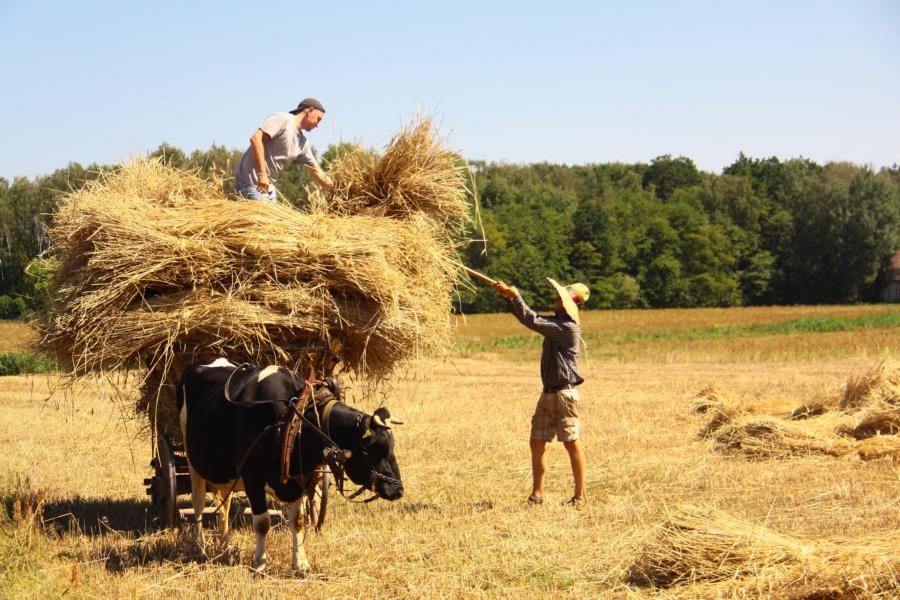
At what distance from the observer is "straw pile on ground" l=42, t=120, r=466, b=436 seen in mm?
7148

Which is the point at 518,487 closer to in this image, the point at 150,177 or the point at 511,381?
the point at 150,177

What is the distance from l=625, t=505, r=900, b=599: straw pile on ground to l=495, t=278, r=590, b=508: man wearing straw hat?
2.54 metres

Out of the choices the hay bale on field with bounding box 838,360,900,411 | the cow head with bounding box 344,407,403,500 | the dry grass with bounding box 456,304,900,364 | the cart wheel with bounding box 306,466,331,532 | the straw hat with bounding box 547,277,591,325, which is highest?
the straw hat with bounding box 547,277,591,325

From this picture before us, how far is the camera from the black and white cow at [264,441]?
6.41m

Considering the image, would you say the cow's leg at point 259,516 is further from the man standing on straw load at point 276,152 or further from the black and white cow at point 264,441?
the man standing on straw load at point 276,152

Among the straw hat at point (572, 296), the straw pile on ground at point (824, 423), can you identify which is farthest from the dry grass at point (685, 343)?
the straw hat at point (572, 296)

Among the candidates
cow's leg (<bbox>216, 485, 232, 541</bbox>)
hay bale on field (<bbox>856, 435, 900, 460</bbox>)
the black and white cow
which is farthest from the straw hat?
hay bale on field (<bbox>856, 435, 900, 460</bbox>)

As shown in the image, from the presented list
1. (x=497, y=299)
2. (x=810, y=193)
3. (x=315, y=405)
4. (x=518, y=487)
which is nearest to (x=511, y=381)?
(x=518, y=487)

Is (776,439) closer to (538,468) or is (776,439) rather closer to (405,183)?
(538,468)

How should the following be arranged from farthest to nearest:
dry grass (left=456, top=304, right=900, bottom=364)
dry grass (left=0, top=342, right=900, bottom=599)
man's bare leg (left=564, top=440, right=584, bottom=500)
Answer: dry grass (left=456, top=304, right=900, bottom=364) < man's bare leg (left=564, top=440, right=584, bottom=500) < dry grass (left=0, top=342, right=900, bottom=599)

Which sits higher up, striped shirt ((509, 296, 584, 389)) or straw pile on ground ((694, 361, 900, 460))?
striped shirt ((509, 296, 584, 389))

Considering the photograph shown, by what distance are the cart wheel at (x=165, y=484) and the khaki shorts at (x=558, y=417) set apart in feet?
11.1

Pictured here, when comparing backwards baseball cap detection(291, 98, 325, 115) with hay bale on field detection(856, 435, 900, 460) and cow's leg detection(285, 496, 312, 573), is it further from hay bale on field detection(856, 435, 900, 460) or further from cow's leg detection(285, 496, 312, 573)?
hay bale on field detection(856, 435, 900, 460)

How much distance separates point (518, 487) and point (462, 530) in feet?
7.11
